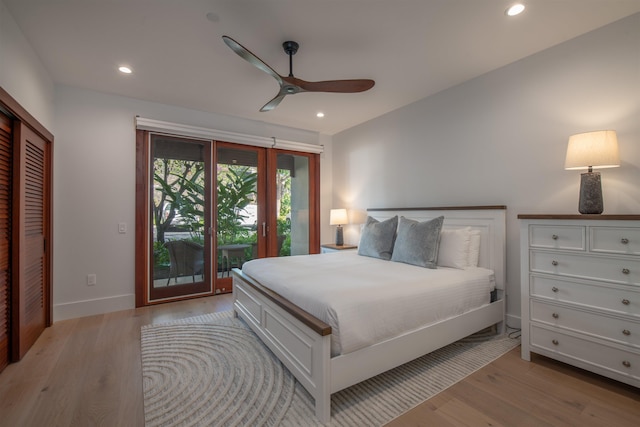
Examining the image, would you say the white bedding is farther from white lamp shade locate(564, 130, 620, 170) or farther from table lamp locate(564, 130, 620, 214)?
white lamp shade locate(564, 130, 620, 170)

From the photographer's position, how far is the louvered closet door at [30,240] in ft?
7.21

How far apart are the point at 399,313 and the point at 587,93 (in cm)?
236

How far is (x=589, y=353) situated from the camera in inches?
73.7

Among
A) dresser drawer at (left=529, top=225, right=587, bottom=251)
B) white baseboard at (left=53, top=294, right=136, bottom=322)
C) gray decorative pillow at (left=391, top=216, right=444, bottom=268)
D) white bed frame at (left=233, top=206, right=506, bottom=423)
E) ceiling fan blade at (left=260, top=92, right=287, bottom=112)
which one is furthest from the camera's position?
white baseboard at (left=53, top=294, right=136, bottom=322)

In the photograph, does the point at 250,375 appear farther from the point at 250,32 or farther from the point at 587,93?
the point at 587,93

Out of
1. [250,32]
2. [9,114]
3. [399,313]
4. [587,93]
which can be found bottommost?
[399,313]

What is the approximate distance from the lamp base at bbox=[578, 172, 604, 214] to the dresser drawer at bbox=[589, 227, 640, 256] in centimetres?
24

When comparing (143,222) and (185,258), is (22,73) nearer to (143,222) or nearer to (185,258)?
(143,222)

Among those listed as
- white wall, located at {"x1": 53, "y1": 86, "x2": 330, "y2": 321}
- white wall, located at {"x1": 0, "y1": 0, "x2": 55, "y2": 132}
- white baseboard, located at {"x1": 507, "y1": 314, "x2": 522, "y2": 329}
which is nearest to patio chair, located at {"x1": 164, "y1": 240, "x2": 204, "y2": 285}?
white wall, located at {"x1": 53, "y1": 86, "x2": 330, "y2": 321}

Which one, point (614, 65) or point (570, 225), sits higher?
point (614, 65)

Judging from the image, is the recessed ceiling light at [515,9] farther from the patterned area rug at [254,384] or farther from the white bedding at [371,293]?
the patterned area rug at [254,384]

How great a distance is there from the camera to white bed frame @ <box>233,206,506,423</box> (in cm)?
154

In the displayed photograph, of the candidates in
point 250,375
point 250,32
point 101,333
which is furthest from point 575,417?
point 101,333

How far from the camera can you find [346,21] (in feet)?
6.87
